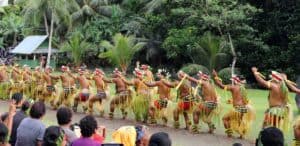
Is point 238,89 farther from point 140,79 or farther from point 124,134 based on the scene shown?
point 124,134

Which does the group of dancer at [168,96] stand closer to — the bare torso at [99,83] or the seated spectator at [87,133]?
the bare torso at [99,83]

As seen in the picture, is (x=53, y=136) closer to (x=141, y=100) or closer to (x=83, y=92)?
(x=141, y=100)

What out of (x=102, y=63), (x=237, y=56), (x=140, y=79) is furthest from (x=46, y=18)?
(x=140, y=79)

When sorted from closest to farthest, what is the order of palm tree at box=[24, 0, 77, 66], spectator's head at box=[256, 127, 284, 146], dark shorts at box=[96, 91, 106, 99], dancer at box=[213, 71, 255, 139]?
spectator's head at box=[256, 127, 284, 146] < dancer at box=[213, 71, 255, 139] < dark shorts at box=[96, 91, 106, 99] < palm tree at box=[24, 0, 77, 66]

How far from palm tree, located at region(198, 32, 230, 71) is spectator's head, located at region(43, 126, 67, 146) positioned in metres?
15.7

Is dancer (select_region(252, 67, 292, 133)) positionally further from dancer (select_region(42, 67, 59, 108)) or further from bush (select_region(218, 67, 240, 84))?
bush (select_region(218, 67, 240, 84))

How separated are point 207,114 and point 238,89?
0.76 meters

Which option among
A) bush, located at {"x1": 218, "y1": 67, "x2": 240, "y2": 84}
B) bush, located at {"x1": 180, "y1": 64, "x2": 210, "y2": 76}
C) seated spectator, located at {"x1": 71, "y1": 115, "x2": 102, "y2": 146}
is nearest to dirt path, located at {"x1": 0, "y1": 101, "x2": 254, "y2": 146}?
seated spectator, located at {"x1": 71, "y1": 115, "x2": 102, "y2": 146}

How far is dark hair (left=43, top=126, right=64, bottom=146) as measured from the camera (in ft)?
13.9

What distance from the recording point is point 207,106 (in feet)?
31.4

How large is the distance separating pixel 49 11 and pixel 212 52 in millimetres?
9946

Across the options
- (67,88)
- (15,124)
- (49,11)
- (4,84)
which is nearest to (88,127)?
(15,124)

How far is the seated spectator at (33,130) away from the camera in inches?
186

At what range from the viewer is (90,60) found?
2827 centimetres
